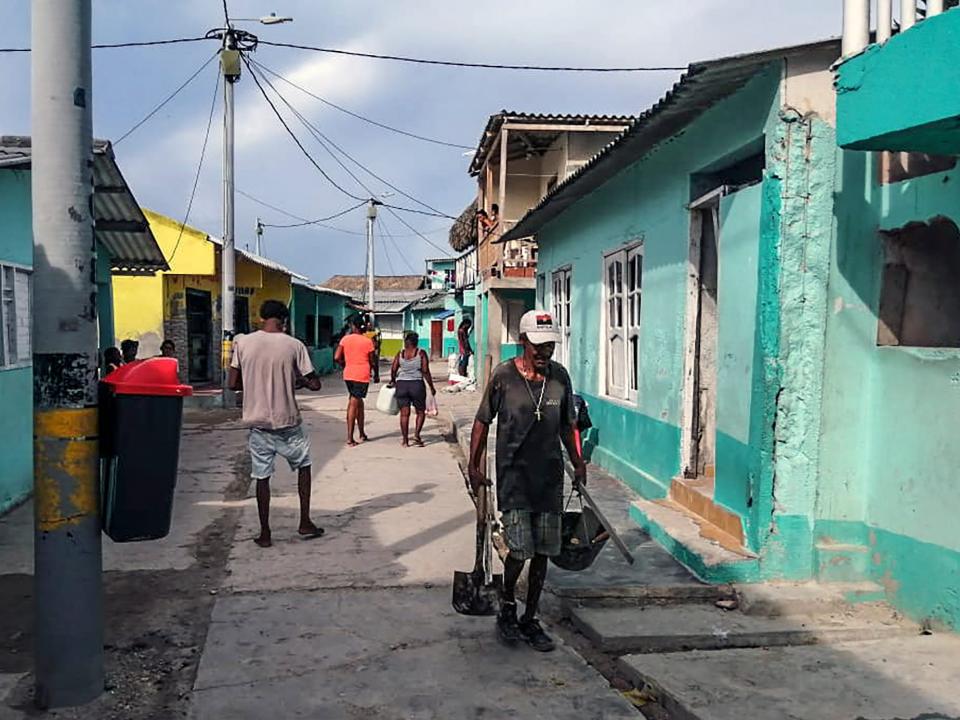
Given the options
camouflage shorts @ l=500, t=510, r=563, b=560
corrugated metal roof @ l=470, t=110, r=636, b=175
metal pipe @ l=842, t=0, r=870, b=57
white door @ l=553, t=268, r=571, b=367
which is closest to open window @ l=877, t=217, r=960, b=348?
metal pipe @ l=842, t=0, r=870, b=57

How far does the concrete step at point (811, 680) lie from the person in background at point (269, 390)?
3.05m

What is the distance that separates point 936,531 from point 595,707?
2.02 m

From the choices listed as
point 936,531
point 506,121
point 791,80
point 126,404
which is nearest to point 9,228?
point 126,404

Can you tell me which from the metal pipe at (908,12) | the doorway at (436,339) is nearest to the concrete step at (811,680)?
the metal pipe at (908,12)

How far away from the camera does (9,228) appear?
6.74 metres

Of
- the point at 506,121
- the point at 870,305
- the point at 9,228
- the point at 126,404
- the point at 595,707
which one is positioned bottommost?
the point at 595,707

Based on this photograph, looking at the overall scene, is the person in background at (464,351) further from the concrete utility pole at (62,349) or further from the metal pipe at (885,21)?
the concrete utility pole at (62,349)

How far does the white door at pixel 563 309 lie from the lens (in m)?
11.0

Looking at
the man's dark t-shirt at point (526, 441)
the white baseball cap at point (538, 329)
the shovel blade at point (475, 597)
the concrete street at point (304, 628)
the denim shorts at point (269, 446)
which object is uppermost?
the white baseball cap at point (538, 329)

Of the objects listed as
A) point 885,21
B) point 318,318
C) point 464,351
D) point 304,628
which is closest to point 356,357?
point 304,628

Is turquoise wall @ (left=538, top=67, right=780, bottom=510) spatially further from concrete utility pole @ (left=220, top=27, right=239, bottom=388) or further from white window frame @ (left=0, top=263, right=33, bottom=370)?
concrete utility pole @ (left=220, top=27, right=239, bottom=388)

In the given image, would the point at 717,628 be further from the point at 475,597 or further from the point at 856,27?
the point at 856,27

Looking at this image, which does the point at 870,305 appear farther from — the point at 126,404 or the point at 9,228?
the point at 9,228

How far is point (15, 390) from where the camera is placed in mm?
6945
